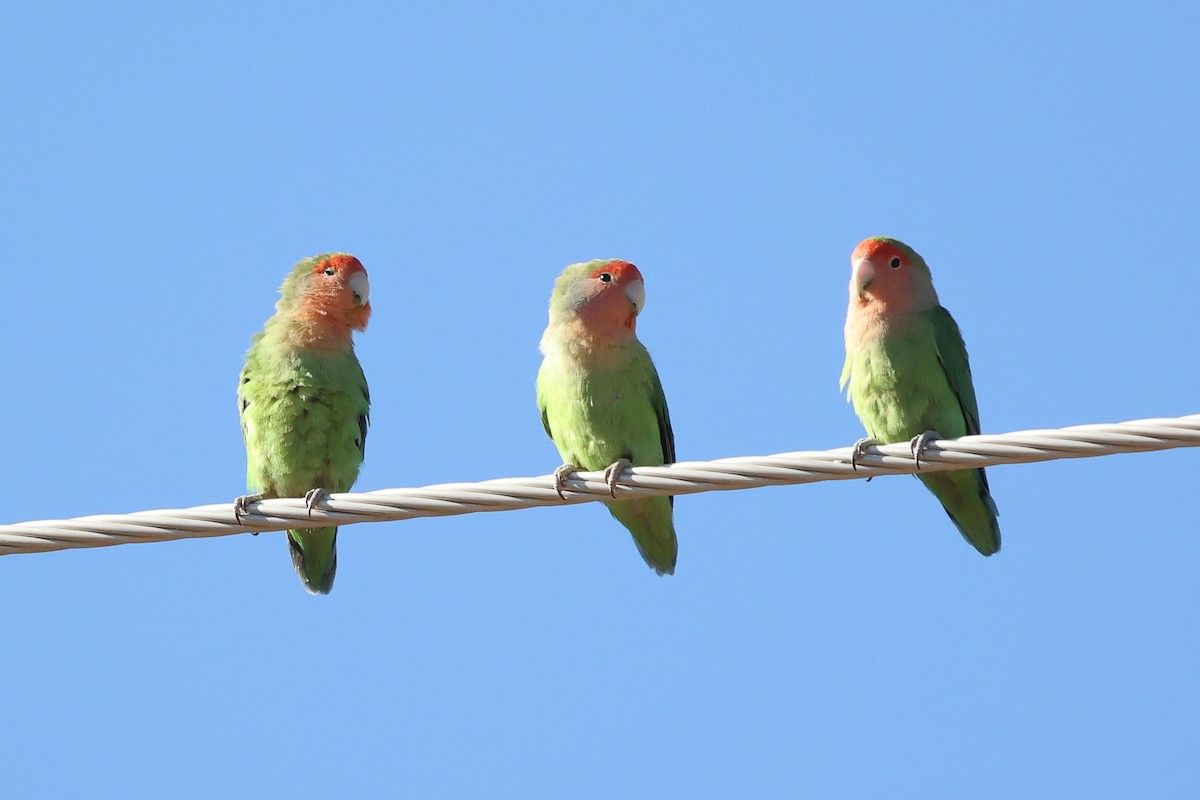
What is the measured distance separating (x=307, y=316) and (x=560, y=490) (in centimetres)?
356

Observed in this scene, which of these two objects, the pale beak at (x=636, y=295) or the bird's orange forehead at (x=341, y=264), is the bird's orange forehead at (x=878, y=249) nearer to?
the pale beak at (x=636, y=295)

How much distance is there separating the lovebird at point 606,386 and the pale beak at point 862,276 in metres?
1.28

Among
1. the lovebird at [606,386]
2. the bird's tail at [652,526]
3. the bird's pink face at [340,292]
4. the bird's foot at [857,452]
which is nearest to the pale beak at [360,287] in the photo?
the bird's pink face at [340,292]

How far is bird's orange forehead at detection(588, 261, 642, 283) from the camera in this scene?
909 centimetres

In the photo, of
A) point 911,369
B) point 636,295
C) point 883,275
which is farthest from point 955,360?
point 636,295

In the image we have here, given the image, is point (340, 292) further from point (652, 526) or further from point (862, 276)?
point (862, 276)

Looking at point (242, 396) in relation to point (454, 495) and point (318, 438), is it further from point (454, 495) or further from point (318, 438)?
point (454, 495)

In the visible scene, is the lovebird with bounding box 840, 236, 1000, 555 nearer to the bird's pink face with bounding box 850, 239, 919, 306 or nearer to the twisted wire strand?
the bird's pink face with bounding box 850, 239, 919, 306

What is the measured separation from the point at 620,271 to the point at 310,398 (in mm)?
2028

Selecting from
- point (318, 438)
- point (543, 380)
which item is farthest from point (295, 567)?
point (543, 380)

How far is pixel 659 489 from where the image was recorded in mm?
6246

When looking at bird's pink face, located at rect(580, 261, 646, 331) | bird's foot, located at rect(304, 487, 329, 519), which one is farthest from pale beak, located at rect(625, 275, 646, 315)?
bird's foot, located at rect(304, 487, 329, 519)

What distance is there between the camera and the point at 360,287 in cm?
958

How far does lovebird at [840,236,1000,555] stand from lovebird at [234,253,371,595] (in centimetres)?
307
